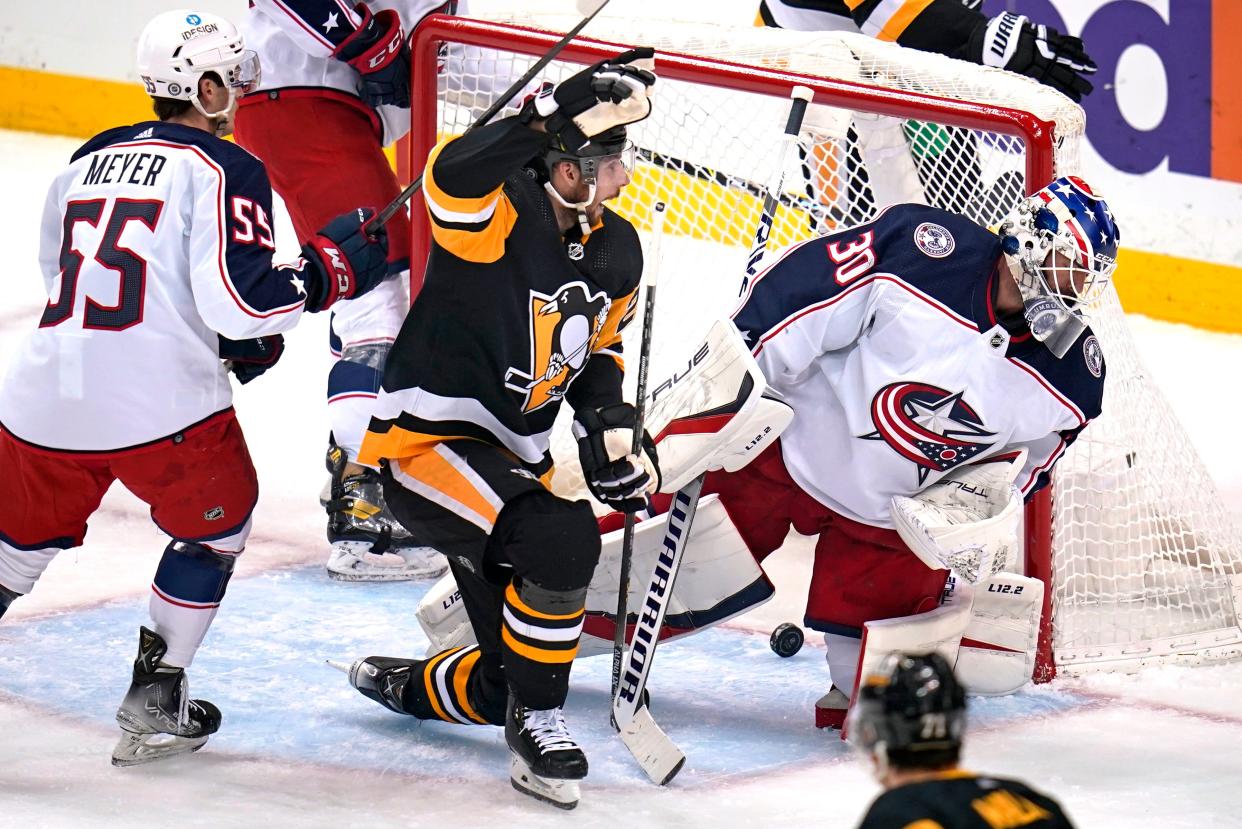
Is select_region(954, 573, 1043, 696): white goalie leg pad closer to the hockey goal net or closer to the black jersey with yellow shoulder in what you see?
the hockey goal net

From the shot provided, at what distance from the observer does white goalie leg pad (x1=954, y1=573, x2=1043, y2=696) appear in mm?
3266

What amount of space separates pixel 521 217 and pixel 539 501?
420mm

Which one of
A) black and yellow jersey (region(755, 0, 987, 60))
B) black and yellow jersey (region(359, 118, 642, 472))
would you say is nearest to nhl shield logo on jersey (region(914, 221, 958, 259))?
black and yellow jersey (region(359, 118, 642, 472))

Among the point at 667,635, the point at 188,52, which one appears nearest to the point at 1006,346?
the point at 667,635

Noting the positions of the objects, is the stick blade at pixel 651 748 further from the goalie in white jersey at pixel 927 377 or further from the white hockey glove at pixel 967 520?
the white hockey glove at pixel 967 520

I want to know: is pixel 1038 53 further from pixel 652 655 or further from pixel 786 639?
pixel 652 655

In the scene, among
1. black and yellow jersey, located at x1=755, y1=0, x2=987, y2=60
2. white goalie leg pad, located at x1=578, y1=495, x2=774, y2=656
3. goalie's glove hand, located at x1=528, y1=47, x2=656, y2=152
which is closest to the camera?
goalie's glove hand, located at x1=528, y1=47, x2=656, y2=152

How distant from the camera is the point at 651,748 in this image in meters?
2.94

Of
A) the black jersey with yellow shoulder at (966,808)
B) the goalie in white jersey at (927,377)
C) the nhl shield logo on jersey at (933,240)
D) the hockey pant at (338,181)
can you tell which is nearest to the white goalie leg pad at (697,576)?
the goalie in white jersey at (927,377)

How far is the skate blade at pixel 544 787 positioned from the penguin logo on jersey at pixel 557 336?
55 cm

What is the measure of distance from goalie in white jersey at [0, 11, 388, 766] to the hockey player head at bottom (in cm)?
139

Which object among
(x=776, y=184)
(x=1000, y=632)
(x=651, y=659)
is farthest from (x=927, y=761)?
(x=776, y=184)

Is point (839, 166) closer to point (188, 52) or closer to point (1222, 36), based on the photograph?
point (188, 52)

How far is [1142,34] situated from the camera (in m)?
5.49
